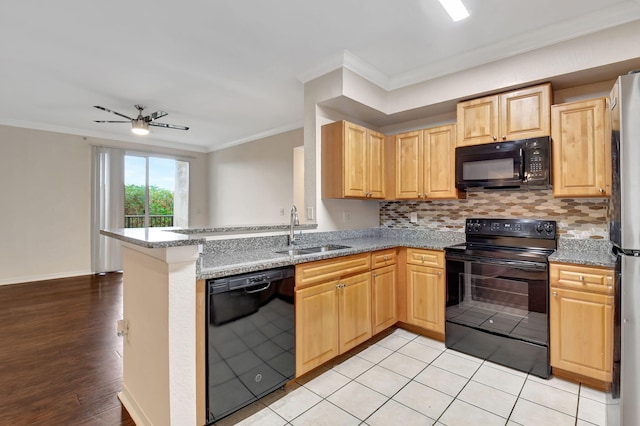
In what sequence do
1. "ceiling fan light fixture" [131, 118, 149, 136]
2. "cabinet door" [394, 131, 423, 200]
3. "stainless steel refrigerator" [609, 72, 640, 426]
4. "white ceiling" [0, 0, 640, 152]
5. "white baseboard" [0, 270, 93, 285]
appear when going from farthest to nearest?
"white baseboard" [0, 270, 93, 285] → "ceiling fan light fixture" [131, 118, 149, 136] → "cabinet door" [394, 131, 423, 200] → "white ceiling" [0, 0, 640, 152] → "stainless steel refrigerator" [609, 72, 640, 426]

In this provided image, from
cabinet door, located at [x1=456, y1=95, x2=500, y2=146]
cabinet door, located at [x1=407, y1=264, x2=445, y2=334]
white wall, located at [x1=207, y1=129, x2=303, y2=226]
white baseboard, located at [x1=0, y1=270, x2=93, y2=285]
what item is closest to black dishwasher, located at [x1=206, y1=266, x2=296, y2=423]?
cabinet door, located at [x1=407, y1=264, x2=445, y2=334]

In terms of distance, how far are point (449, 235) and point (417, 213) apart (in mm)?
456

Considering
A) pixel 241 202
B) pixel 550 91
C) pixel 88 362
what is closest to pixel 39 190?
pixel 241 202

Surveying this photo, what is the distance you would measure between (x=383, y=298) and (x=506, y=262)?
1068mm

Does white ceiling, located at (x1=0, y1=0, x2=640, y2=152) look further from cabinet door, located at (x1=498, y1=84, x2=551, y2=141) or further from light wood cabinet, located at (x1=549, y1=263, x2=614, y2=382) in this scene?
light wood cabinet, located at (x1=549, y1=263, x2=614, y2=382)

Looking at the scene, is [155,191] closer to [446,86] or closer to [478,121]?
[446,86]

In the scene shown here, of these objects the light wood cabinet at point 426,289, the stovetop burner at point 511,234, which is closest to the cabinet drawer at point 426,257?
the light wood cabinet at point 426,289

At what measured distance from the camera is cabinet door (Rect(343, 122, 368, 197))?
295 centimetres

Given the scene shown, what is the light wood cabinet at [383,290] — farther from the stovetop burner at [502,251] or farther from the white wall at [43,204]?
the white wall at [43,204]

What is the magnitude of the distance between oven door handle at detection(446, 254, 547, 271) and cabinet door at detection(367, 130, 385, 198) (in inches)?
40.3

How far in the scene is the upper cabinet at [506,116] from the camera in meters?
2.50

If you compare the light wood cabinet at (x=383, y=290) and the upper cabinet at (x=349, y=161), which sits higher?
the upper cabinet at (x=349, y=161)

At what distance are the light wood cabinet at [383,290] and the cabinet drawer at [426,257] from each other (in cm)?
16

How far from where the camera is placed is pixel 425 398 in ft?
6.57
